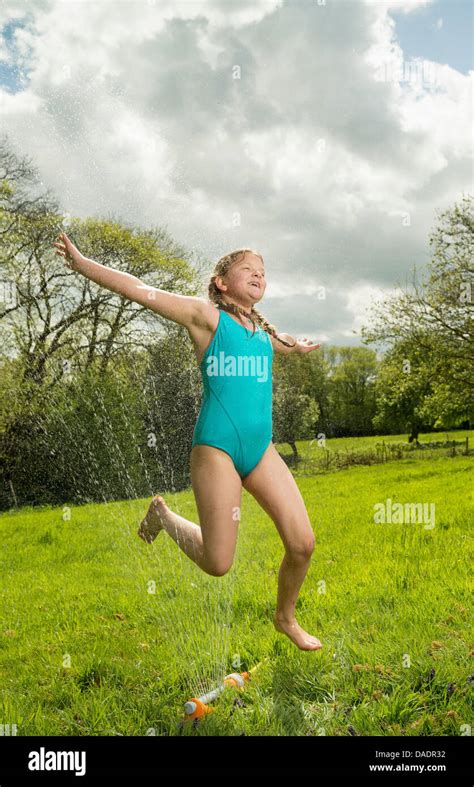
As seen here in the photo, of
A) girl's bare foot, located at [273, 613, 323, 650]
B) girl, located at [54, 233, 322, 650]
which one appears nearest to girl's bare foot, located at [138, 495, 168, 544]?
girl, located at [54, 233, 322, 650]

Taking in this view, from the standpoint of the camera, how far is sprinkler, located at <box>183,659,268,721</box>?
340cm

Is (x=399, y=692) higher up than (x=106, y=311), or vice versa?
(x=106, y=311)

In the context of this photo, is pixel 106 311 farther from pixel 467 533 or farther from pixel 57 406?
pixel 467 533

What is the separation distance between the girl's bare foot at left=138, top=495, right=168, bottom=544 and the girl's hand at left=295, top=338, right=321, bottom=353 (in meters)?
1.26

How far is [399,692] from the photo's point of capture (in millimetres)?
3523

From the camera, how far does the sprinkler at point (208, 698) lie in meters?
3.40

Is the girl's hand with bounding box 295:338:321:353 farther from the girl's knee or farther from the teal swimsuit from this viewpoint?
the girl's knee

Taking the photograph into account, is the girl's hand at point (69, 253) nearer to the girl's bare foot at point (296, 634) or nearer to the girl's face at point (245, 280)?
the girl's face at point (245, 280)

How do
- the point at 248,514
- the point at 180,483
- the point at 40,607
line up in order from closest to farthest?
the point at 40,607 < the point at 248,514 < the point at 180,483

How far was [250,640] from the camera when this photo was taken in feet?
14.4

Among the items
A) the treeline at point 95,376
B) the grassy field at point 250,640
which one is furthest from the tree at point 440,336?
the grassy field at point 250,640
